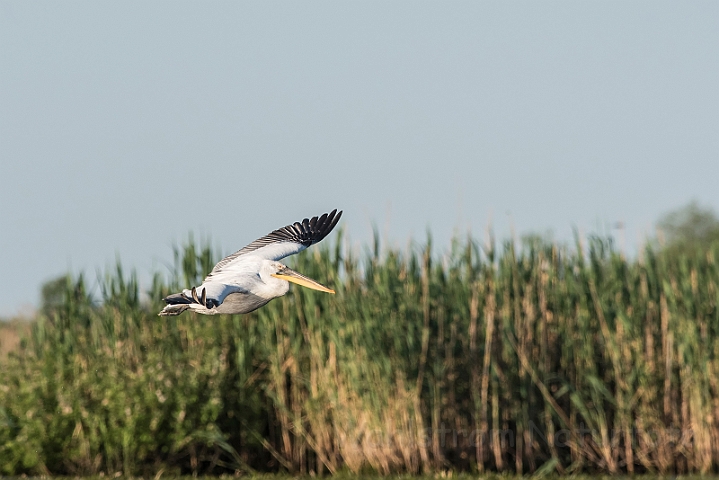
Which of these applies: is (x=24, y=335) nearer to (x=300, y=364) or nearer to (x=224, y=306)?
(x=300, y=364)

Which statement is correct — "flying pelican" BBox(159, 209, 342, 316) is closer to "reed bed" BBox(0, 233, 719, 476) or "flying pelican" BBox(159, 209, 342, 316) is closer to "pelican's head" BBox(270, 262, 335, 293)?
"pelican's head" BBox(270, 262, 335, 293)

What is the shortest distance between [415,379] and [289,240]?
3.93m

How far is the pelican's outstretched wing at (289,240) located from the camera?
4.24m

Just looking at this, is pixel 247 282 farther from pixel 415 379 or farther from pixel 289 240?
pixel 415 379

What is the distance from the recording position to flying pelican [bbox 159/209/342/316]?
3.25 metres

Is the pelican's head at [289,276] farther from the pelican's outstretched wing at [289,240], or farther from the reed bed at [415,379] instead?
the reed bed at [415,379]

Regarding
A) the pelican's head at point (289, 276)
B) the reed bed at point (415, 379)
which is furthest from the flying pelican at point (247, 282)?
the reed bed at point (415, 379)

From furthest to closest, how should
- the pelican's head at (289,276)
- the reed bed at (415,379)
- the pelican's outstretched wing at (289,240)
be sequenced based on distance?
the reed bed at (415,379) < the pelican's outstretched wing at (289,240) < the pelican's head at (289,276)

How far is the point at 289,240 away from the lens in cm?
475

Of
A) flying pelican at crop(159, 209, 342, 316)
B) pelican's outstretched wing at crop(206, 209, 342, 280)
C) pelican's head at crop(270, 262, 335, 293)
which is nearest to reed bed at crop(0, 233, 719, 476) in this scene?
pelican's outstretched wing at crop(206, 209, 342, 280)

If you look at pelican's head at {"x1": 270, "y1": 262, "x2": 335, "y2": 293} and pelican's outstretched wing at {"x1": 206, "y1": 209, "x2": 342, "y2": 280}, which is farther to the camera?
pelican's outstretched wing at {"x1": 206, "y1": 209, "x2": 342, "y2": 280}

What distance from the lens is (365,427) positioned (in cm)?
856

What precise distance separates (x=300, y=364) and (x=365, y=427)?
1.06 metres

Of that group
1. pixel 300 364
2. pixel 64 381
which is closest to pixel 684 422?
pixel 300 364
